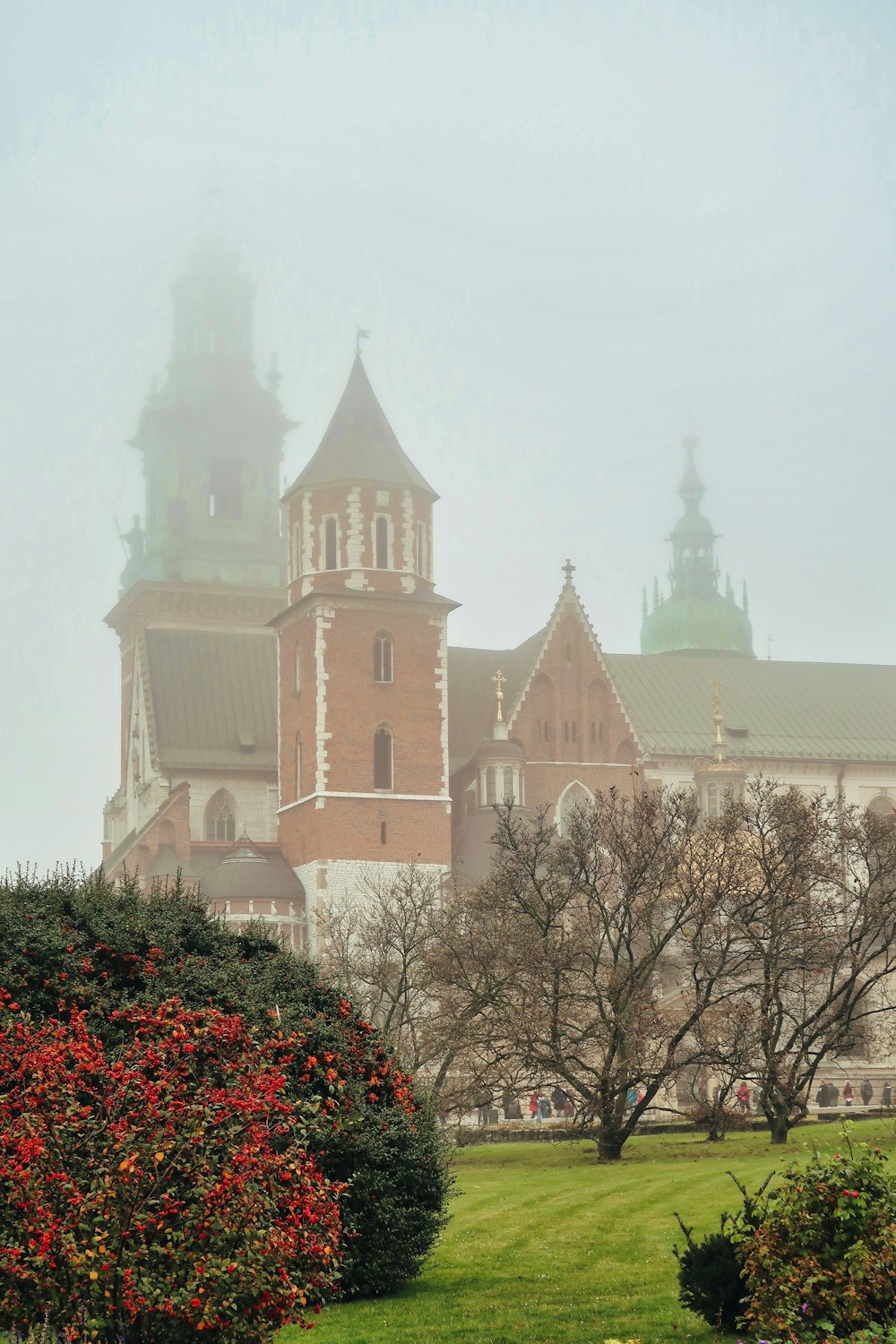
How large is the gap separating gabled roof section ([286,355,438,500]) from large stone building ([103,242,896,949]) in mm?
104

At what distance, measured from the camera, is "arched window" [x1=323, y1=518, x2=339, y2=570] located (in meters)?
68.9

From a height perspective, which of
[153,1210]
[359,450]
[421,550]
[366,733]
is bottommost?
[153,1210]

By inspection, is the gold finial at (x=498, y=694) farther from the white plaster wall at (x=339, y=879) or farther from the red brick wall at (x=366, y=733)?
the white plaster wall at (x=339, y=879)

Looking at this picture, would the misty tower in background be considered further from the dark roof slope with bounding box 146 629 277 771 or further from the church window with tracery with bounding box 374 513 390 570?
the church window with tracery with bounding box 374 513 390 570

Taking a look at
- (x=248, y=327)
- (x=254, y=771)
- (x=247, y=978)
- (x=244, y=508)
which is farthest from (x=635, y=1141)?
(x=248, y=327)

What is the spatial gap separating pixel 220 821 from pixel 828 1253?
2464 inches

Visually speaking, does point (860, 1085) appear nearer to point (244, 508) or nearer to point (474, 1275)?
point (474, 1275)

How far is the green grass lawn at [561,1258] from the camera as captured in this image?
15.6 meters

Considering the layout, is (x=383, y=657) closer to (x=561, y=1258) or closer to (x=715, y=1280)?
A: (x=561, y=1258)

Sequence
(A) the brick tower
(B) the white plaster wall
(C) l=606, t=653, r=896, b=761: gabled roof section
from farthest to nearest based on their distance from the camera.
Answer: (C) l=606, t=653, r=896, b=761: gabled roof section, (A) the brick tower, (B) the white plaster wall

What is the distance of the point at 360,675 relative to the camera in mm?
67250

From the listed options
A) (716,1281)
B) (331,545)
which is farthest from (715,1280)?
(331,545)

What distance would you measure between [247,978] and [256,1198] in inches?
242

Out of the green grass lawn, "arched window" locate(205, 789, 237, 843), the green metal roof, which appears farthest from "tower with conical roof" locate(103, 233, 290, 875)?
the green grass lawn
